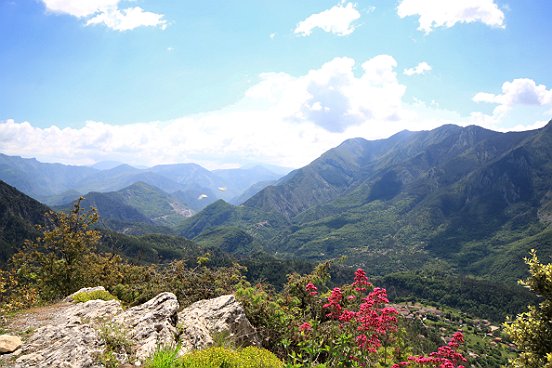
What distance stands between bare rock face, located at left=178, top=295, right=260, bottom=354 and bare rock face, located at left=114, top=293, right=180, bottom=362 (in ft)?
1.73

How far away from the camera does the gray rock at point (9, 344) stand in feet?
35.4

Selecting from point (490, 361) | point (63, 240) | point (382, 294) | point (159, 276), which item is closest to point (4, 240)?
point (63, 240)

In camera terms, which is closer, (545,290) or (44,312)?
(545,290)

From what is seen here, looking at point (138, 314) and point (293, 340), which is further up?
point (138, 314)

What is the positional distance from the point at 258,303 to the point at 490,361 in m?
174

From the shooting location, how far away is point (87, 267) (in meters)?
31.4

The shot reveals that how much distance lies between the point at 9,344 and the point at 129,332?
3.70 meters

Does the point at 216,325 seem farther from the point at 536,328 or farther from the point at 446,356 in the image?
the point at 536,328

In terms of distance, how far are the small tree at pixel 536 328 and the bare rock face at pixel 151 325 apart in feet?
40.3

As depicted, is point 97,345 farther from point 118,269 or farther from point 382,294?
point 118,269

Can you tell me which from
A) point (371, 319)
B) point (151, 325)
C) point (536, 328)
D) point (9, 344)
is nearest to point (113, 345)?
point (151, 325)

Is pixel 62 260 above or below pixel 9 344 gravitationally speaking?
below

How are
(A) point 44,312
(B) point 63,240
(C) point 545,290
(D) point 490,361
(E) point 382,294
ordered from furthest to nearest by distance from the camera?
(D) point 490,361
(B) point 63,240
(A) point 44,312
(C) point 545,290
(E) point 382,294

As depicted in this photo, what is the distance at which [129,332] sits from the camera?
12.4m
